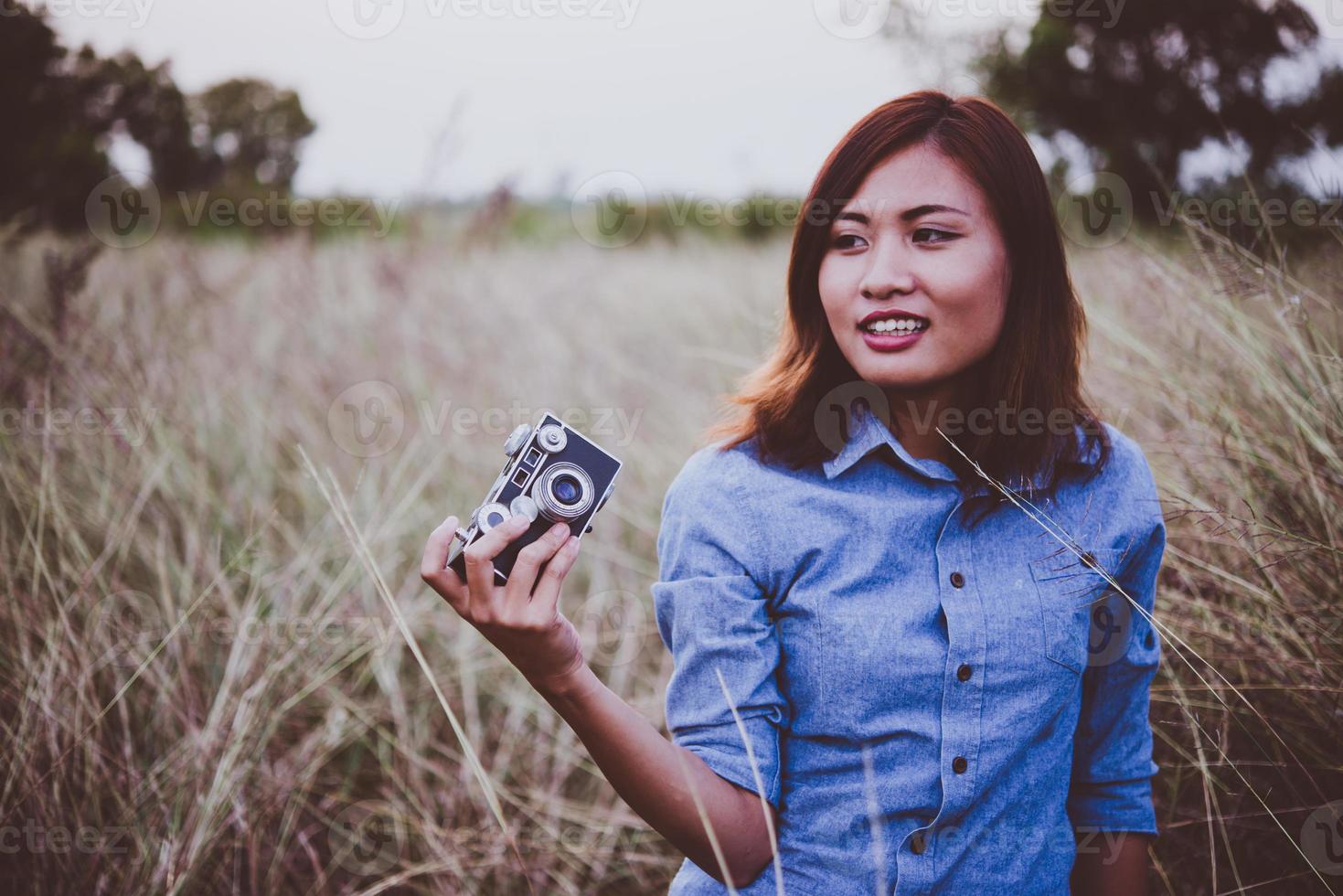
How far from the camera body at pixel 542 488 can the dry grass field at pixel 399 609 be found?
310 mm

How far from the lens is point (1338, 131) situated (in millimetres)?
3342

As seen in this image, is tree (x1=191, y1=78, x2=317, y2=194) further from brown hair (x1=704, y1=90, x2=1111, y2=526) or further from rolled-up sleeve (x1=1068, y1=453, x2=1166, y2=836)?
rolled-up sleeve (x1=1068, y1=453, x2=1166, y2=836)

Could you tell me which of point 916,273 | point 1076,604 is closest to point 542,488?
point 916,273

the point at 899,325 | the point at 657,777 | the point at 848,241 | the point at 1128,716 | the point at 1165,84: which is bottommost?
the point at 657,777

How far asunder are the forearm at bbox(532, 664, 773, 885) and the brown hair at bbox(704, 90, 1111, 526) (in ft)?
1.63

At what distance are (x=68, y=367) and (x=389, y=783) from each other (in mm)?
2052

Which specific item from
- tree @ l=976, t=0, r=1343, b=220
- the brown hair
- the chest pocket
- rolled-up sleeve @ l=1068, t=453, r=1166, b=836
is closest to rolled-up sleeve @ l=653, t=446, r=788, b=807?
the brown hair

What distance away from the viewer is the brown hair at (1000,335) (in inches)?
51.5

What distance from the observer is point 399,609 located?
7.43 feet

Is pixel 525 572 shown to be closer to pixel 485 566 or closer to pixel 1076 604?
pixel 485 566

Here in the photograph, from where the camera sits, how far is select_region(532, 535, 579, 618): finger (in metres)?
1.02

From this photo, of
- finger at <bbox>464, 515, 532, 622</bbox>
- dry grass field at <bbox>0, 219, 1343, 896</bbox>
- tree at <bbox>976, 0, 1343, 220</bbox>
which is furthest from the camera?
tree at <bbox>976, 0, 1343, 220</bbox>

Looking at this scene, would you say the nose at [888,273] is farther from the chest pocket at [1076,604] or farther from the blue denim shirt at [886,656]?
the chest pocket at [1076,604]

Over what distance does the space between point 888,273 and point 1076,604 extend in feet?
2.00
